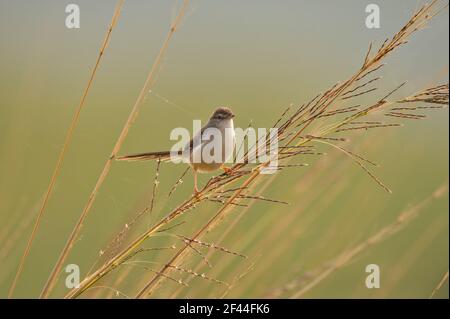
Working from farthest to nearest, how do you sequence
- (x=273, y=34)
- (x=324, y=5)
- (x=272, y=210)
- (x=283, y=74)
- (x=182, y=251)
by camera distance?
1. (x=324, y=5)
2. (x=273, y=34)
3. (x=283, y=74)
4. (x=272, y=210)
5. (x=182, y=251)

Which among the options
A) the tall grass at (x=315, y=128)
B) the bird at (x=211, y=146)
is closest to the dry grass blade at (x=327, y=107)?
the tall grass at (x=315, y=128)

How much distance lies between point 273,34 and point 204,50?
1831mm

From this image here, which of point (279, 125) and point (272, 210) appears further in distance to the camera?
point (272, 210)

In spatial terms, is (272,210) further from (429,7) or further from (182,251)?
(429,7)

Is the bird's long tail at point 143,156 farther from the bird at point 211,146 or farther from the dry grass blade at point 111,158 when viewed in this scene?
the dry grass blade at point 111,158

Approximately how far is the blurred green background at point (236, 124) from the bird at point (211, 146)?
0.47ft

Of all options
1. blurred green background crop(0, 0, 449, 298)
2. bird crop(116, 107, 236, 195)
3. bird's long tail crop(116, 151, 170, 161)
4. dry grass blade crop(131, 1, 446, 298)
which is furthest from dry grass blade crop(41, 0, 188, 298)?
bird crop(116, 107, 236, 195)

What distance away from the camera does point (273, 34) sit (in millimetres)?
10117

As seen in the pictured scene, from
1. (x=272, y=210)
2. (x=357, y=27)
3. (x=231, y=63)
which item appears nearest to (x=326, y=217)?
(x=231, y=63)

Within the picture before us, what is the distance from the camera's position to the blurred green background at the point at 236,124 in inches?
106

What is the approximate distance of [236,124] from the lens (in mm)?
5113

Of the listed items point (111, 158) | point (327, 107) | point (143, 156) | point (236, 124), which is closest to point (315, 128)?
point (327, 107)

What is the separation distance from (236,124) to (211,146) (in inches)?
88.3
